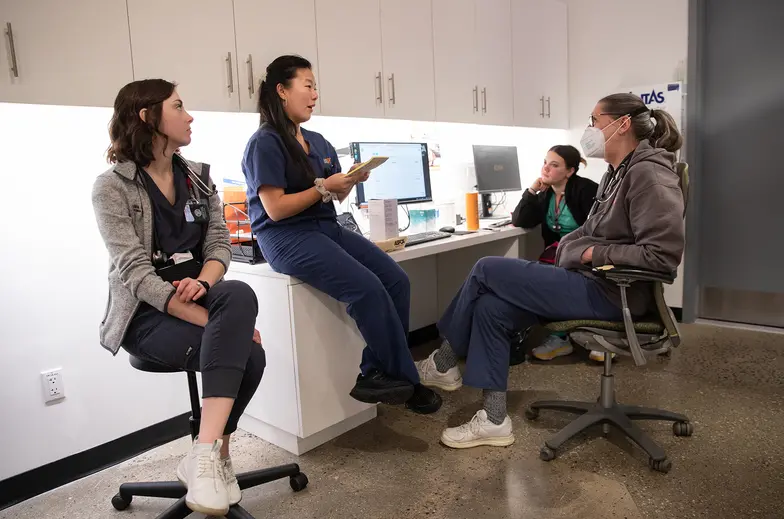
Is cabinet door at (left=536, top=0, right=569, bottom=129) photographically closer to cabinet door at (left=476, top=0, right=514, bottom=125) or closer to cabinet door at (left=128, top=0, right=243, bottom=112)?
cabinet door at (left=476, top=0, right=514, bottom=125)

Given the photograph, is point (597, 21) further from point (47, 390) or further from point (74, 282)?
point (47, 390)

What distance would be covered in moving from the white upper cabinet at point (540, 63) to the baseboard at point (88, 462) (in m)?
2.63

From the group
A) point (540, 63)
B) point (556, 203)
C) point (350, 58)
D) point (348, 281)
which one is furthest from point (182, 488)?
point (540, 63)

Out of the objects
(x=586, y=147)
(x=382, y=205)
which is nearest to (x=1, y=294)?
(x=382, y=205)

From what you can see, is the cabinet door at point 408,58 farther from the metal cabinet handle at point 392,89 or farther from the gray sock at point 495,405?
the gray sock at point 495,405

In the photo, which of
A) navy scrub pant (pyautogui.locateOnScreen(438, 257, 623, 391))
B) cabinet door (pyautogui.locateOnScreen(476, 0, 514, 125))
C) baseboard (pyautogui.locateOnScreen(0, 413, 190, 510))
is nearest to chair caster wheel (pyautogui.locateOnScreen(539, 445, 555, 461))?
navy scrub pant (pyautogui.locateOnScreen(438, 257, 623, 391))

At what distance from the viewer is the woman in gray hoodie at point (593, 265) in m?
1.83

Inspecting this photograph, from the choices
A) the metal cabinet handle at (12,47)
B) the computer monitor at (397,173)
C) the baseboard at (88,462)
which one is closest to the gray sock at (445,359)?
the computer monitor at (397,173)

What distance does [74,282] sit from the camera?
2.05 m

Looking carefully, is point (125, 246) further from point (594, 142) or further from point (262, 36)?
point (594, 142)

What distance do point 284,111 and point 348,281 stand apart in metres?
0.66

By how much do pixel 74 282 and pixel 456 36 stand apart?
2.25m

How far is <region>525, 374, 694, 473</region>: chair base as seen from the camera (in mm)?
1974

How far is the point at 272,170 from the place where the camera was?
192 centimetres
